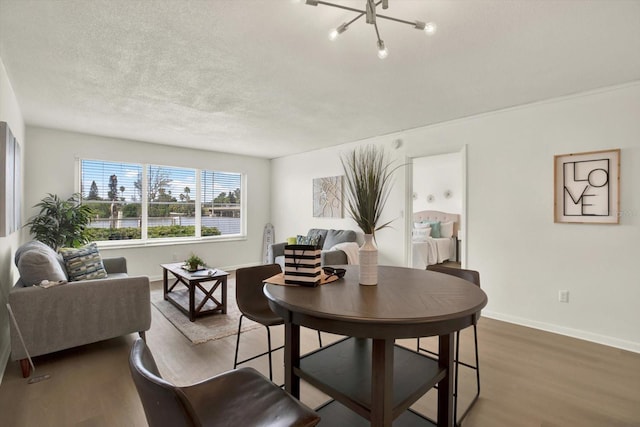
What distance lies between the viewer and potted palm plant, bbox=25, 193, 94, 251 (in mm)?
3904

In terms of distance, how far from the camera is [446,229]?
744 cm

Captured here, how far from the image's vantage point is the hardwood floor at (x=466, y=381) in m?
1.89

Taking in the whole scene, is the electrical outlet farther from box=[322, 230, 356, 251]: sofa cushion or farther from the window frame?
the window frame

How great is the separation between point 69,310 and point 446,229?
7.08 metres

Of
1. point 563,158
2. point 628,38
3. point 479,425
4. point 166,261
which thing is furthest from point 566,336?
point 166,261

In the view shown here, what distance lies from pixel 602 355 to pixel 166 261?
5.94m

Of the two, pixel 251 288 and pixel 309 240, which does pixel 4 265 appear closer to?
pixel 251 288

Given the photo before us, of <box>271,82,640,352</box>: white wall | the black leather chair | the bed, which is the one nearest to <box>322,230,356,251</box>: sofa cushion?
<box>271,82,640,352</box>: white wall

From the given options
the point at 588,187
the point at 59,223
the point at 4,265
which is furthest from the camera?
the point at 59,223

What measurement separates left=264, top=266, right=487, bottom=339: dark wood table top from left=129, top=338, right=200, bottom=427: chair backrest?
57 cm

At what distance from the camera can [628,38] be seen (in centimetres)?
209

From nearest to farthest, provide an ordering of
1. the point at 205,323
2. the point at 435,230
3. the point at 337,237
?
the point at 205,323 < the point at 337,237 < the point at 435,230

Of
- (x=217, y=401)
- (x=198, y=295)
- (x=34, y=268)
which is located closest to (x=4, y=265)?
(x=34, y=268)

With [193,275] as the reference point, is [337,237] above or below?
above
